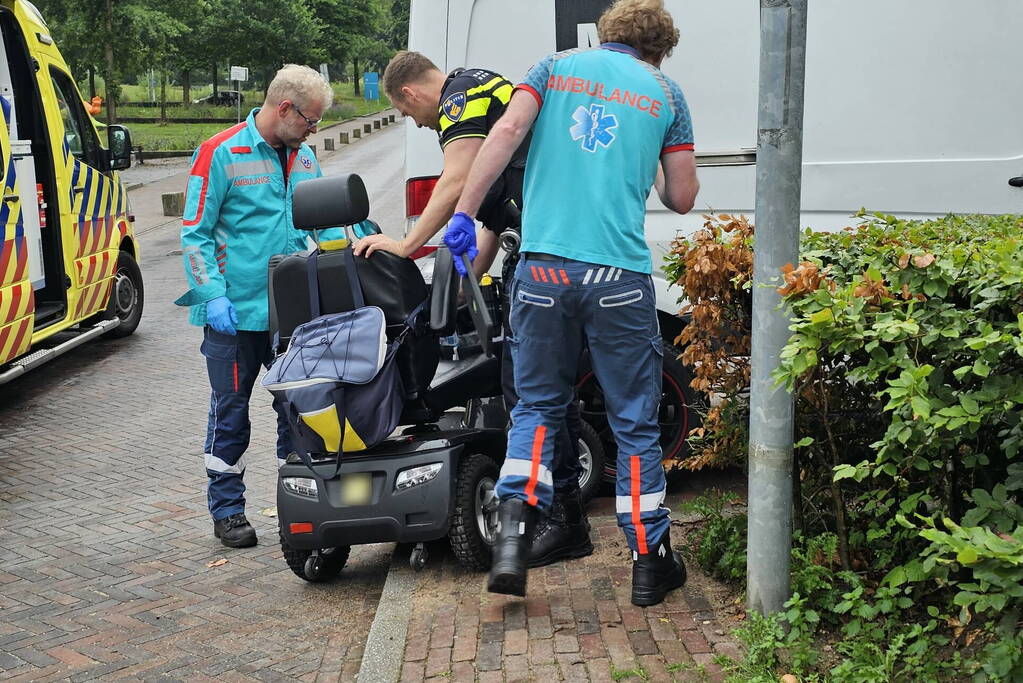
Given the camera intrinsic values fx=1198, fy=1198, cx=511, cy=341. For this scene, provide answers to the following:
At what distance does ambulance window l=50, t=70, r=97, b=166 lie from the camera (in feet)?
29.2

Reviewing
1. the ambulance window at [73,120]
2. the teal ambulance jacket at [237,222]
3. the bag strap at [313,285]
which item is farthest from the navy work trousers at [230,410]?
the ambulance window at [73,120]

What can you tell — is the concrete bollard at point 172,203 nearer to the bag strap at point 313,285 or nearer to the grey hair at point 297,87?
the grey hair at point 297,87

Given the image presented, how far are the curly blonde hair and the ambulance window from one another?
603 cm

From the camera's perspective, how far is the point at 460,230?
156 inches

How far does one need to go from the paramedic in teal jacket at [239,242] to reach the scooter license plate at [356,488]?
74cm

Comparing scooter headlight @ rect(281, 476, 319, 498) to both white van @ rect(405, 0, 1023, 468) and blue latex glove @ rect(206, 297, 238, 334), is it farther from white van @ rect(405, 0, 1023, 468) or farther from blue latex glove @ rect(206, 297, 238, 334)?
white van @ rect(405, 0, 1023, 468)

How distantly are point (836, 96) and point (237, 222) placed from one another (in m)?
2.59

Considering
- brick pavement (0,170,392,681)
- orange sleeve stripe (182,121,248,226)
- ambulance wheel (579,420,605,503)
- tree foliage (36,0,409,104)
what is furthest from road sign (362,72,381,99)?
ambulance wheel (579,420,605,503)

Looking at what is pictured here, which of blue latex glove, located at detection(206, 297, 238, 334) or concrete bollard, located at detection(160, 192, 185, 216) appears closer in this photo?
blue latex glove, located at detection(206, 297, 238, 334)

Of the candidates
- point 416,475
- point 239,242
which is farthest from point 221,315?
point 416,475

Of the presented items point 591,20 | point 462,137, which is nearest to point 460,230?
point 462,137

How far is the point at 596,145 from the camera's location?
3811 millimetres

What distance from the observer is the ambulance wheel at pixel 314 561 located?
456cm

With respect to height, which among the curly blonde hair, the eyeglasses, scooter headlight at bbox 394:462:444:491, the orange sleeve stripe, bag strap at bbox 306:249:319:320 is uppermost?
the curly blonde hair
